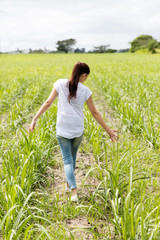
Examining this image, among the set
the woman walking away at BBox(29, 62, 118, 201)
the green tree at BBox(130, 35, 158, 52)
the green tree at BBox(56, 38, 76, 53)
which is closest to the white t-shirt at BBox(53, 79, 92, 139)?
the woman walking away at BBox(29, 62, 118, 201)

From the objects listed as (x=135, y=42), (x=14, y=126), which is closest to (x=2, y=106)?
(x=14, y=126)

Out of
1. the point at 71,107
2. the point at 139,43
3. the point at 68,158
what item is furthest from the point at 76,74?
the point at 139,43

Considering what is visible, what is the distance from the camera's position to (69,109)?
256cm

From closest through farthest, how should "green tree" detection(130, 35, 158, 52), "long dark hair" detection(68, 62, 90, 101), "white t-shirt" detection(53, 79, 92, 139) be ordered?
"long dark hair" detection(68, 62, 90, 101)
"white t-shirt" detection(53, 79, 92, 139)
"green tree" detection(130, 35, 158, 52)

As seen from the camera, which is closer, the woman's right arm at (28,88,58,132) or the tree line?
the woman's right arm at (28,88,58,132)

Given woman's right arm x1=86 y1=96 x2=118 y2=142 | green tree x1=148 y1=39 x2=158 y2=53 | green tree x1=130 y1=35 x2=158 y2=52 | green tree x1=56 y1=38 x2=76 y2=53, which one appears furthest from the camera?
green tree x1=56 y1=38 x2=76 y2=53

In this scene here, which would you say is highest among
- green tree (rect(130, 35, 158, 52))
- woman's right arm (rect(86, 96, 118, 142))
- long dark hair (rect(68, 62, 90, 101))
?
green tree (rect(130, 35, 158, 52))

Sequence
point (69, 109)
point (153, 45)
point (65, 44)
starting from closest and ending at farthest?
point (69, 109) < point (153, 45) < point (65, 44)

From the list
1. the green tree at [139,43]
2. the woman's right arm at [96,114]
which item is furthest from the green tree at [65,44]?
the woman's right arm at [96,114]

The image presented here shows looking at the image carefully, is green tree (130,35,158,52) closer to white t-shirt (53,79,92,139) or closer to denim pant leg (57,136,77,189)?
white t-shirt (53,79,92,139)

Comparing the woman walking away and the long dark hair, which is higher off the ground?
the long dark hair

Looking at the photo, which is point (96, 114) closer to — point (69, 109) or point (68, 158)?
point (69, 109)

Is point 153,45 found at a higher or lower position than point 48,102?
higher

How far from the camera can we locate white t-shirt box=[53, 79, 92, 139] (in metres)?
2.52
